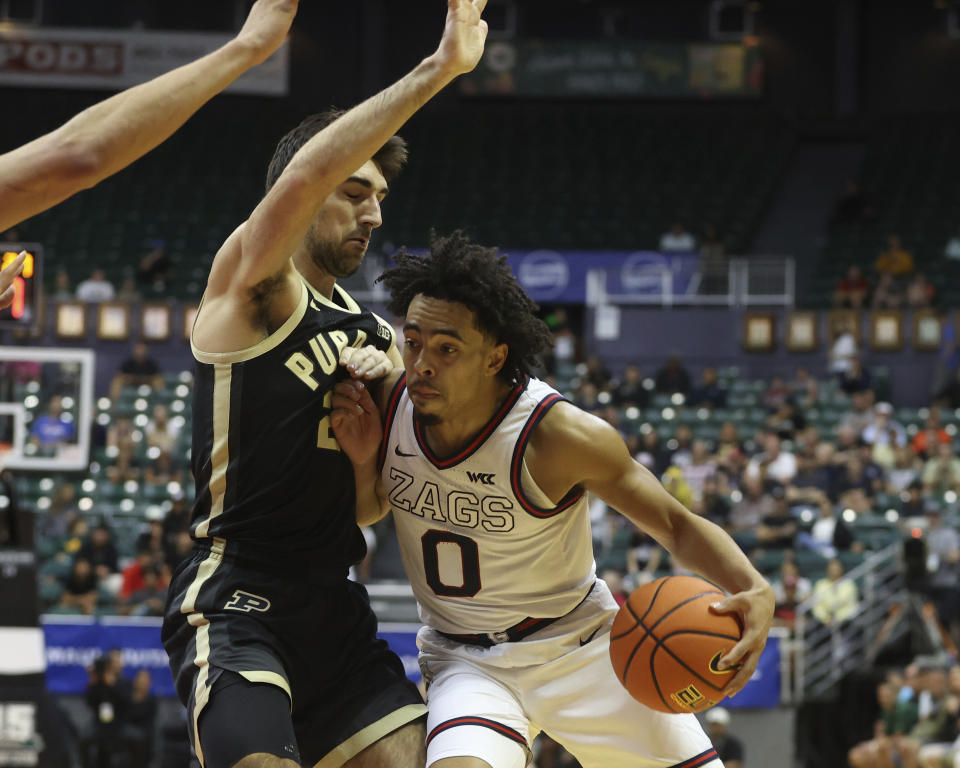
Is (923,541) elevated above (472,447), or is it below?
below

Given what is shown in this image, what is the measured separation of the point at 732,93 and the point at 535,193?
4341 millimetres

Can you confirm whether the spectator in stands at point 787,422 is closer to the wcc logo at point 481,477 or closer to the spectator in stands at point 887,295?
the spectator in stands at point 887,295

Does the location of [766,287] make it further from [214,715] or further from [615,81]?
[214,715]

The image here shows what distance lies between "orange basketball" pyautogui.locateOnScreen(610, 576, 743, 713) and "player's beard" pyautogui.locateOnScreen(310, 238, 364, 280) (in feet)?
4.21

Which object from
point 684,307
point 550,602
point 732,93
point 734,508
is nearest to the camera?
point 550,602

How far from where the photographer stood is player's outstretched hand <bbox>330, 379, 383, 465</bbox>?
12.5 feet

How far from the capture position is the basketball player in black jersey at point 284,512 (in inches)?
137

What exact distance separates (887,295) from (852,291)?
0.56 meters

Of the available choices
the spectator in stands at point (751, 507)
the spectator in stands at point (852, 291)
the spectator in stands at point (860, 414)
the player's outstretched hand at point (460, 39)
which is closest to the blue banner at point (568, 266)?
the spectator in stands at point (852, 291)

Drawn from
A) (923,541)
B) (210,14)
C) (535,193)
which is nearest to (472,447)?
(923,541)

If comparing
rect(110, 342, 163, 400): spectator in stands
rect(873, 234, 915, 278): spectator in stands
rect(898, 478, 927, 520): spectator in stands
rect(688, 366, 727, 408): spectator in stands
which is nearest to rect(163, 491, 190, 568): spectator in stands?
rect(110, 342, 163, 400): spectator in stands

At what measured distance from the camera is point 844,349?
57.8 feet

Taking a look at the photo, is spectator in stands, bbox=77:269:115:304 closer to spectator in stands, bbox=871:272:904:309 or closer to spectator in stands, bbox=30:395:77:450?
spectator in stands, bbox=30:395:77:450

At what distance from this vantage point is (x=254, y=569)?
12.2 feet
